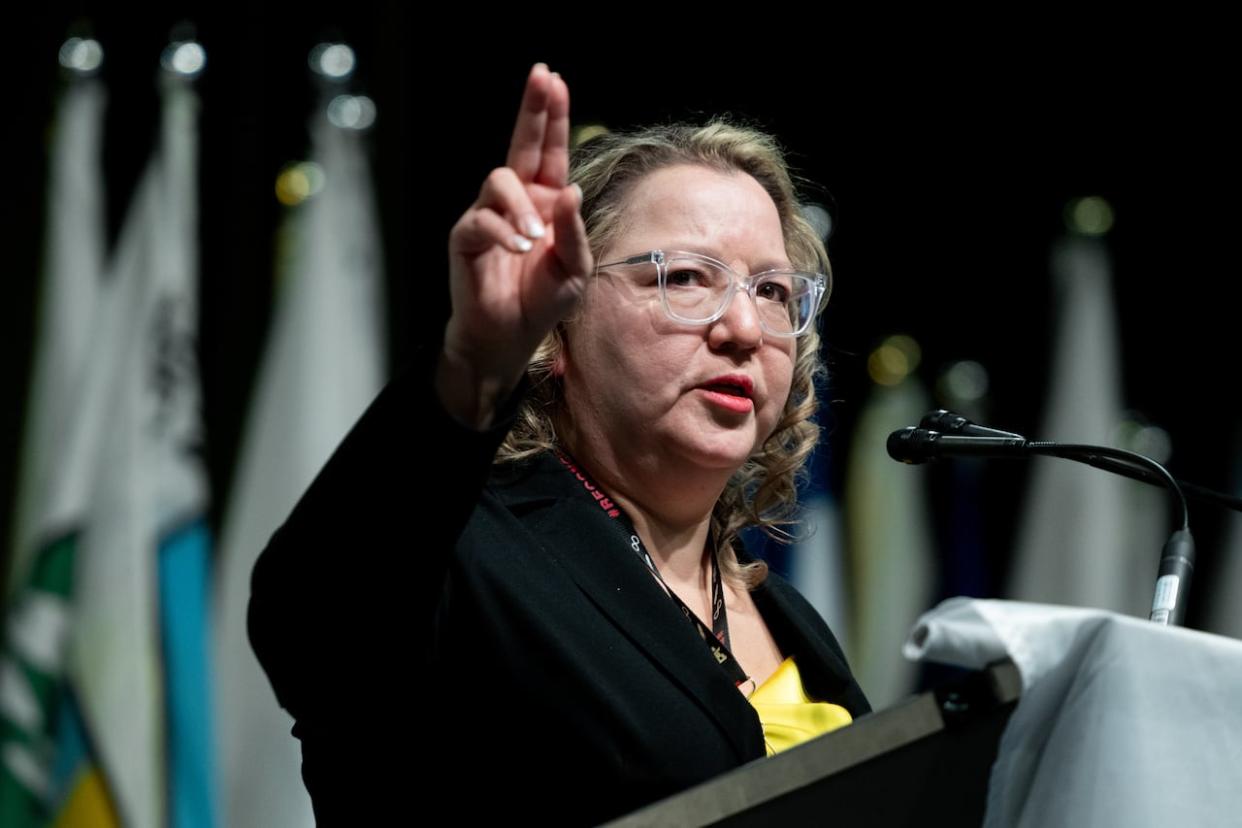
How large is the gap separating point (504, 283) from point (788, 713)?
0.60 meters

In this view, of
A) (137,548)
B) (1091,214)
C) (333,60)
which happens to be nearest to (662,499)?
(137,548)

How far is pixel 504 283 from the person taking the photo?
1.10 m

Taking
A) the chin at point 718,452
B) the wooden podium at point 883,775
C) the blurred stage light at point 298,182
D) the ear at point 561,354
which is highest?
the blurred stage light at point 298,182

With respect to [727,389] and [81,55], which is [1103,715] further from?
[81,55]

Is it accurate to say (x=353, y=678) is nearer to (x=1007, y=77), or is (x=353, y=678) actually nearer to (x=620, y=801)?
(x=620, y=801)

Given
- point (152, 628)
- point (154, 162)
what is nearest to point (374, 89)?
point (154, 162)

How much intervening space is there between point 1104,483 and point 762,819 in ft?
13.3

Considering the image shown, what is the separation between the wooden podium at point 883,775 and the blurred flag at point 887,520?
347 cm

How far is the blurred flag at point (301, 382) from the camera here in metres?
3.30

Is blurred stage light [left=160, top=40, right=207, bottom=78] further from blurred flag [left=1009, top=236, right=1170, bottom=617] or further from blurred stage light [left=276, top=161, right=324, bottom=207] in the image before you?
blurred flag [left=1009, top=236, right=1170, bottom=617]

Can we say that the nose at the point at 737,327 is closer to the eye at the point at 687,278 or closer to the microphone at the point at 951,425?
the eye at the point at 687,278

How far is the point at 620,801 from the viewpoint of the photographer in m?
1.25

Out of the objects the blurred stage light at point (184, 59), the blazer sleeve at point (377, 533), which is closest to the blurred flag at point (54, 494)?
the blurred stage light at point (184, 59)

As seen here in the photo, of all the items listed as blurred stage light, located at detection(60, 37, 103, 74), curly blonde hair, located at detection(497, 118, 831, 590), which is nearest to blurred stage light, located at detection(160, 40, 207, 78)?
blurred stage light, located at detection(60, 37, 103, 74)
